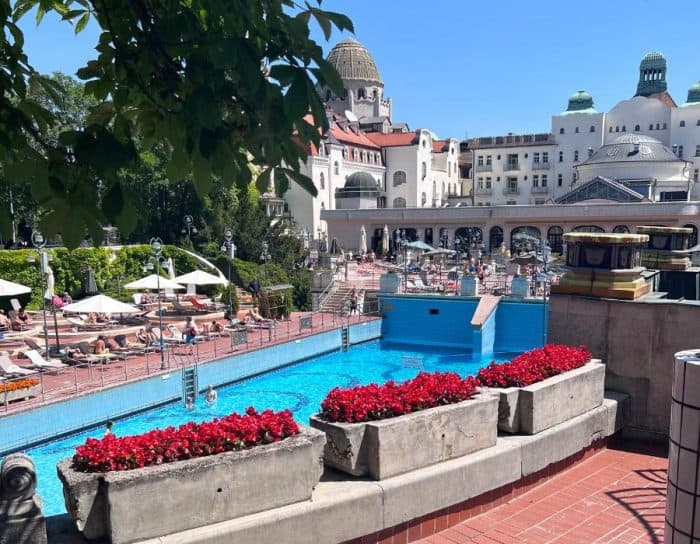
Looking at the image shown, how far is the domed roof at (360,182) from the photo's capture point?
55550mm

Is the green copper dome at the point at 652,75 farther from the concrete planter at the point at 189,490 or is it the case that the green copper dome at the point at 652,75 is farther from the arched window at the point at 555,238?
the concrete planter at the point at 189,490

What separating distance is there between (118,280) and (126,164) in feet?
89.4

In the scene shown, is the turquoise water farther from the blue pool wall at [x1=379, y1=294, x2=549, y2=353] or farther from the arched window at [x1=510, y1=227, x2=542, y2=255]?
the arched window at [x1=510, y1=227, x2=542, y2=255]

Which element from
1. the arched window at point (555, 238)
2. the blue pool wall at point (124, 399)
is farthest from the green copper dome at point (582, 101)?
the blue pool wall at point (124, 399)

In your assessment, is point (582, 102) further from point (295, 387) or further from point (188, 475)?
point (188, 475)

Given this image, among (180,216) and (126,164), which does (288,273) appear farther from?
(126,164)

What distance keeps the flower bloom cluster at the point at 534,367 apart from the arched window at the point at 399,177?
6152 cm

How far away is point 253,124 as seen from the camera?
7.70 feet

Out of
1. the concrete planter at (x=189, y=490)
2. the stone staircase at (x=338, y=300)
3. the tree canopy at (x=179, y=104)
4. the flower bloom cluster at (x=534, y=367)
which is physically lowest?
the stone staircase at (x=338, y=300)

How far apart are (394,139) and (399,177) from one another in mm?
4797

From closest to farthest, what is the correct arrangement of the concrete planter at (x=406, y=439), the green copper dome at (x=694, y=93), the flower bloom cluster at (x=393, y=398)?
the concrete planter at (x=406, y=439) → the flower bloom cluster at (x=393, y=398) → the green copper dome at (x=694, y=93)

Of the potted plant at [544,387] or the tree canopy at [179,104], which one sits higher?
the tree canopy at [179,104]

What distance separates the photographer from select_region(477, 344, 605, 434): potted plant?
6223 millimetres

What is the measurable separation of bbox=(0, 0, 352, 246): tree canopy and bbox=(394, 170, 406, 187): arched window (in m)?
66.1
